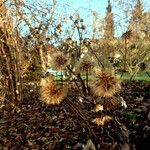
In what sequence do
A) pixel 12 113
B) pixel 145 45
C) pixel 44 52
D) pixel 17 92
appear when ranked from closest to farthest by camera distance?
pixel 12 113
pixel 17 92
pixel 44 52
pixel 145 45

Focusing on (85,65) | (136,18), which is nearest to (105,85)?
(85,65)

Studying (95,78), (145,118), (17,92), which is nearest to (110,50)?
(17,92)

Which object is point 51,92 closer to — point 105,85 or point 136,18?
point 105,85

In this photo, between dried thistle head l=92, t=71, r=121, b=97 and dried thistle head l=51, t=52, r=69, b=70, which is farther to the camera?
dried thistle head l=51, t=52, r=69, b=70

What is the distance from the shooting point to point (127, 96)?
7.65 metres

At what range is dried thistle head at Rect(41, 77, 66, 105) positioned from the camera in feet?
14.2

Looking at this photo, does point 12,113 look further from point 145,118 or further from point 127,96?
point 145,118

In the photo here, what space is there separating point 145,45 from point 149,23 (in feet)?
12.2

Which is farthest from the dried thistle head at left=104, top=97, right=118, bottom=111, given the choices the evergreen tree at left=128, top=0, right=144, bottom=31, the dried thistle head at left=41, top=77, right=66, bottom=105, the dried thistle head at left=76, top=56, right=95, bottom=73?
the evergreen tree at left=128, top=0, right=144, bottom=31

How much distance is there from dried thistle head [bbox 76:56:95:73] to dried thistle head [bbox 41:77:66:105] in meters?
0.37

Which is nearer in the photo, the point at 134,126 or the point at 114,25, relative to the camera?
the point at 134,126

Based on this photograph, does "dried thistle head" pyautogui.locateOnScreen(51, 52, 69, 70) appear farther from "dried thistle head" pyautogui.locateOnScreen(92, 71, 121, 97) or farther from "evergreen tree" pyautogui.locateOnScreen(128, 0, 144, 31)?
"evergreen tree" pyautogui.locateOnScreen(128, 0, 144, 31)

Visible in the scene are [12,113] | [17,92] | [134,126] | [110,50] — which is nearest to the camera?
[134,126]

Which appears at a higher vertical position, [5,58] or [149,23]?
[149,23]
